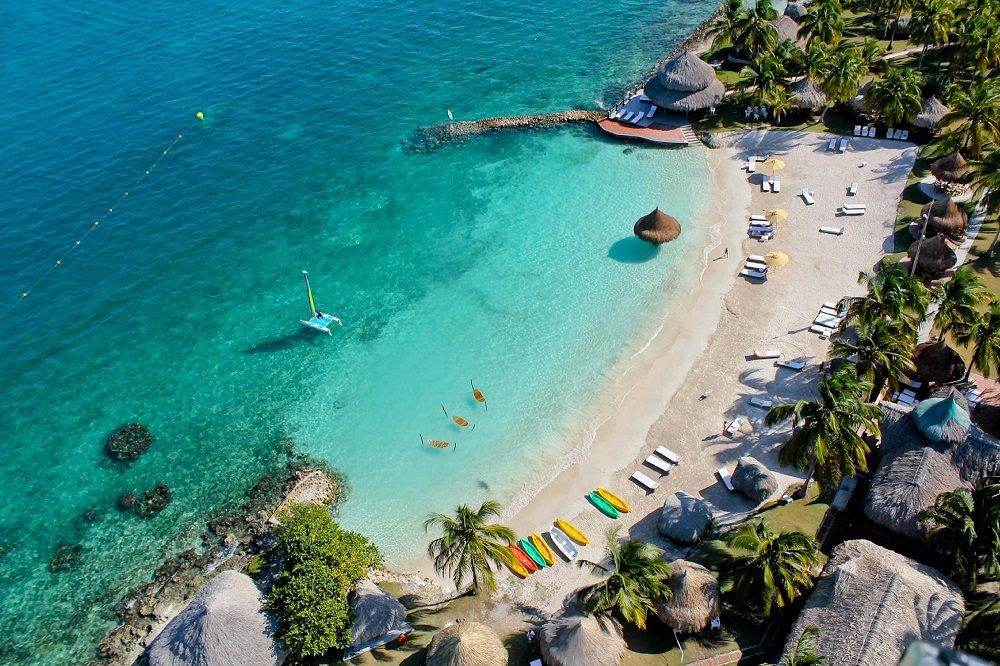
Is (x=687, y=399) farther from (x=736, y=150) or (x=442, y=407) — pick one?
(x=736, y=150)

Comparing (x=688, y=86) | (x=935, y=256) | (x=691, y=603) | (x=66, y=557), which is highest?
(x=688, y=86)

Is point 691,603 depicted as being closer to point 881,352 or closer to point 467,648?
point 467,648

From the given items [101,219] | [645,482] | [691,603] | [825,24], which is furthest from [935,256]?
[101,219]

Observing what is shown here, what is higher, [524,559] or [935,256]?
[935,256]

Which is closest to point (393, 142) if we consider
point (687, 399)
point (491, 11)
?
point (491, 11)

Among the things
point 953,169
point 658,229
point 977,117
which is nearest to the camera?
point 953,169
